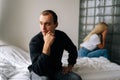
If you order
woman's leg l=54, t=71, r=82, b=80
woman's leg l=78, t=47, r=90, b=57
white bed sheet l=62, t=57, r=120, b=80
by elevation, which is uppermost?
woman's leg l=54, t=71, r=82, b=80

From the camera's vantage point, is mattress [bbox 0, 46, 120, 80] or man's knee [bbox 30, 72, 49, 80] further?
mattress [bbox 0, 46, 120, 80]

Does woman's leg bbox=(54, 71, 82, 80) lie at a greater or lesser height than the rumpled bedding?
greater

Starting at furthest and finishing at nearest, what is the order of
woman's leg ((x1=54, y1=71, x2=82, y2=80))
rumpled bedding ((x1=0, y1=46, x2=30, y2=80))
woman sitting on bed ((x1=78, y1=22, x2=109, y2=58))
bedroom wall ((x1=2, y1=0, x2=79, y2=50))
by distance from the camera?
bedroom wall ((x1=2, y1=0, x2=79, y2=50)), woman sitting on bed ((x1=78, y1=22, x2=109, y2=58)), rumpled bedding ((x1=0, y1=46, x2=30, y2=80)), woman's leg ((x1=54, y1=71, x2=82, y2=80))

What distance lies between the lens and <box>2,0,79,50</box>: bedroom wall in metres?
3.62

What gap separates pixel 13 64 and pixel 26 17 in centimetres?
122

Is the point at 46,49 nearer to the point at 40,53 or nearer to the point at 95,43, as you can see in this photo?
the point at 40,53

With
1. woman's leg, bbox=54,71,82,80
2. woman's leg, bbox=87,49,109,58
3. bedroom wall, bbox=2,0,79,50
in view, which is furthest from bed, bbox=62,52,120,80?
bedroom wall, bbox=2,0,79,50

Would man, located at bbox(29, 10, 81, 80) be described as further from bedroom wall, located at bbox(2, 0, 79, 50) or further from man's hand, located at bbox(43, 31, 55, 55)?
bedroom wall, located at bbox(2, 0, 79, 50)

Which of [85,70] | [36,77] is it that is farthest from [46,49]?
[85,70]

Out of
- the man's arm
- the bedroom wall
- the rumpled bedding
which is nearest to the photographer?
the man's arm

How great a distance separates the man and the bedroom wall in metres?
1.82

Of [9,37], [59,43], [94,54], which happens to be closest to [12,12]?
[9,37]

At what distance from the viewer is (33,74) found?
1.90 meters

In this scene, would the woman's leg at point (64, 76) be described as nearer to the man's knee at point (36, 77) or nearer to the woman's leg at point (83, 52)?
the man's knee at point (36, 77)
